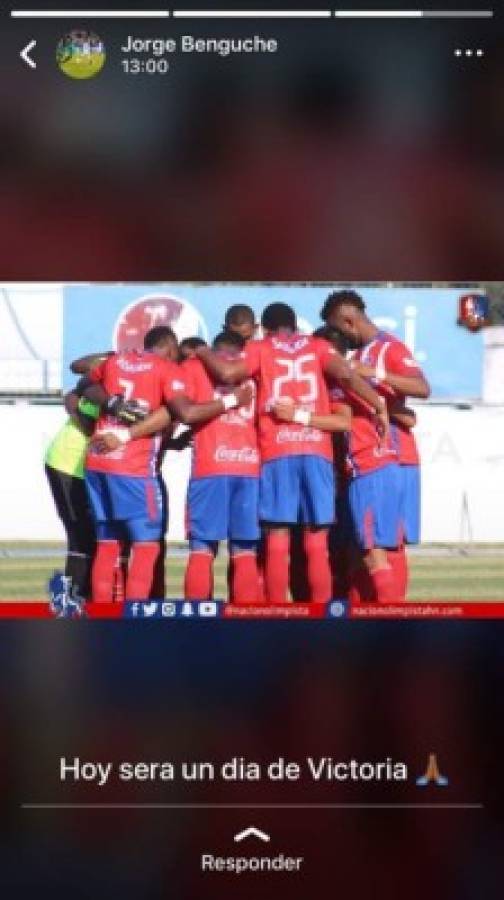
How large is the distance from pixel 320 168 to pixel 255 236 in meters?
0.13

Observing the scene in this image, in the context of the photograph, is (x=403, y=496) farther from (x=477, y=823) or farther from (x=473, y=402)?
(x=477, y=823)

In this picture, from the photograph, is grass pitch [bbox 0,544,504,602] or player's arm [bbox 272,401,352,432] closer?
grass pitch [bbox 0,544,504,602]

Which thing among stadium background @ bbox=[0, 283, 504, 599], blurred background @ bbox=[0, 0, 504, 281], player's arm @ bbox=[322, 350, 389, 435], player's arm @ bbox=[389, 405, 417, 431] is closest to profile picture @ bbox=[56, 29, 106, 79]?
blurred background @ bbox=[0, 0, 504, 281]

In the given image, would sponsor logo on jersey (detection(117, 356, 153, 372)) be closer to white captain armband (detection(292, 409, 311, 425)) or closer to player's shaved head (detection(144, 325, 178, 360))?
player's shaved head (detection(144, 325, 178, 360))

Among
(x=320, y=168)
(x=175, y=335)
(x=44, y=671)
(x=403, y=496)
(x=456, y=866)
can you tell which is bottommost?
(x=456, y=866)

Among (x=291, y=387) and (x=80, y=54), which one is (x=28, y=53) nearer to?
(x=80, y=54)

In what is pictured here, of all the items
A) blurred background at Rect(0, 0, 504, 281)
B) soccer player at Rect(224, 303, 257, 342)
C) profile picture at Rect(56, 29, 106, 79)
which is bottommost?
soccer player at Rect(224, 303, 257, 342)

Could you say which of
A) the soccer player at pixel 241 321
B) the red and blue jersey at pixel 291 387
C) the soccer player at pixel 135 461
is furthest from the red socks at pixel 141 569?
the soccer player at pixel 241 321

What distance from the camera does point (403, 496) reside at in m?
3.28

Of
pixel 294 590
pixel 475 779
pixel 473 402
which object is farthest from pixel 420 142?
pixel 475 779

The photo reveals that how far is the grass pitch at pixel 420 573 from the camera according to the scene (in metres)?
3.18

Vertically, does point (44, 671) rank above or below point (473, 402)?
below

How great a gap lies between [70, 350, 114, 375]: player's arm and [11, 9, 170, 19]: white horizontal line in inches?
17.6

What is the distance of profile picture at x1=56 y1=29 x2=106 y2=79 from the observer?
10.4ft
